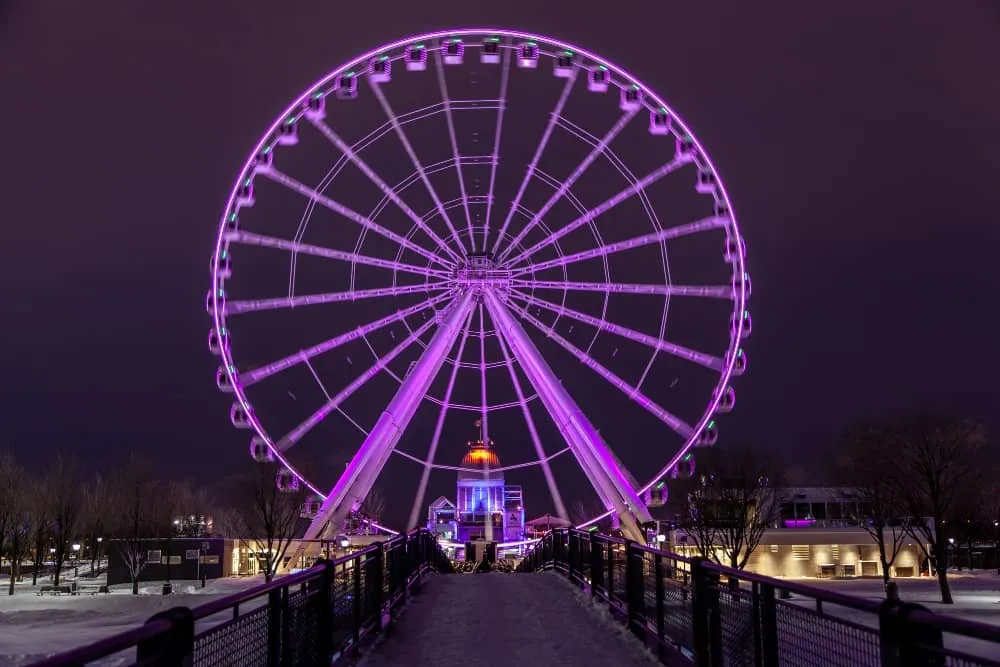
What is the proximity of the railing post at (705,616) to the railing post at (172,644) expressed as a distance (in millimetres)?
4547

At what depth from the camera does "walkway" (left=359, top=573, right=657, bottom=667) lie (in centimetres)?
1023

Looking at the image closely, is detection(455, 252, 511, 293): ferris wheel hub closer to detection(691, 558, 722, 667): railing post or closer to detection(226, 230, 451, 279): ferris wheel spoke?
detection(226, 230, 451, 279): ferris wheel spoke

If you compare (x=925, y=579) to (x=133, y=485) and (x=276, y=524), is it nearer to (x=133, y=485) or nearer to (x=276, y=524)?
(x=276, y=524)

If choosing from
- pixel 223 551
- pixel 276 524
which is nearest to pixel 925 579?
pixel 276 524

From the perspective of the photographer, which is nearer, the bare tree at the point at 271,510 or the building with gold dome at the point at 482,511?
the bare tree at the point at 271,510

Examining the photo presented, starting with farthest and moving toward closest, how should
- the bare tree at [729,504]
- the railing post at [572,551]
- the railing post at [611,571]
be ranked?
the bare tree at [729,504] → the railing post at [572,551] → the railing post at [611,571]

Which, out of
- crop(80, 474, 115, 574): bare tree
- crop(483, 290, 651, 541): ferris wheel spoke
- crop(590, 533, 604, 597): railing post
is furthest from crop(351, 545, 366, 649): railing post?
crop(80, 474, 115, 574): bare tree

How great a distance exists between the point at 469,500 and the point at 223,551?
31.5m

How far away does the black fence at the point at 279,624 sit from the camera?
452cm

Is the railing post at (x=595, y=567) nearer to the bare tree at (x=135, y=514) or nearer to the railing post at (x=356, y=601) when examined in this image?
the railing post at (x=356, y=601)

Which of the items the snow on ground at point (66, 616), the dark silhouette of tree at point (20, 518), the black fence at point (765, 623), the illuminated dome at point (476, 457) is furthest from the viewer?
the illuminated dome at point (476, 457)

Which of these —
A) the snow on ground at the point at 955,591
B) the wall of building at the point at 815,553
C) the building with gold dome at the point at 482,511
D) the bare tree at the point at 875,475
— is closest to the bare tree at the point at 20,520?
the building with gold dome at the point at 482,511

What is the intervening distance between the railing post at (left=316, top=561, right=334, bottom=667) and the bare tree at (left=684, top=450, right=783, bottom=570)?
156 ft

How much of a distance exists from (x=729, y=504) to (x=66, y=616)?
115ft
